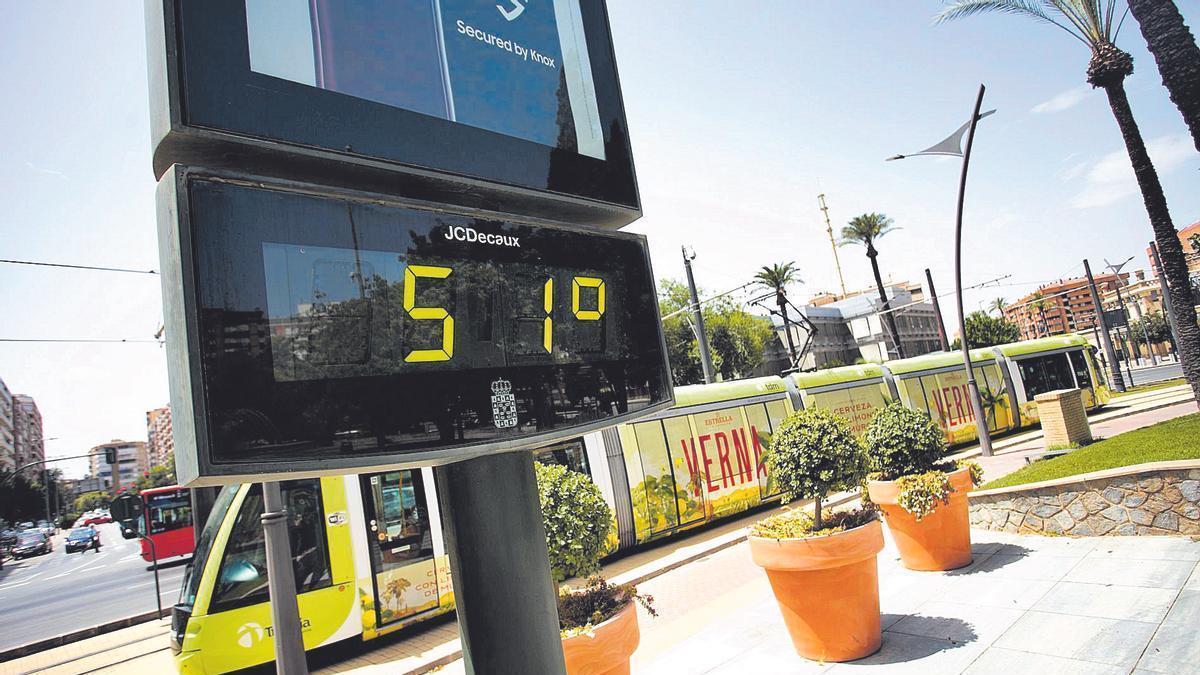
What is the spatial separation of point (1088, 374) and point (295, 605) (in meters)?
29.3

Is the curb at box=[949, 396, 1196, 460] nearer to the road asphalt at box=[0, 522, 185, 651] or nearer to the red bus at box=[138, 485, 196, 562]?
the road asphalt at box=[0, 522, 185, 651]

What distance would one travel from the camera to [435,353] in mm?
1688

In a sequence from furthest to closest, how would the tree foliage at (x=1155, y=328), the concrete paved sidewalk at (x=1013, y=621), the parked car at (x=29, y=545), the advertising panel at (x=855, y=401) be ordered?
the tree foliage at (x=1155, y=328), the parked car at (x=29, y=545), the advertising panel at (x=855, y=401), the concrete paved sidewalk at (x=1013, y=621)

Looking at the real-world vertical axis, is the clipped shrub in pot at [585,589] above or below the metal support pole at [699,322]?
below

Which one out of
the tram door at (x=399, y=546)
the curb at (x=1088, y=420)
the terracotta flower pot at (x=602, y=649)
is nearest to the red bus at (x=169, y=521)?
the tram door at (x=399, y=546)

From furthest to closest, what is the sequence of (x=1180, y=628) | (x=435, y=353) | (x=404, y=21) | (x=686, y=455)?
(x=686, y=455), (x=1180, y=628), (x=404, y=21), (x=435, y=353)

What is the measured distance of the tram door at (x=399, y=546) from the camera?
8.15 meters

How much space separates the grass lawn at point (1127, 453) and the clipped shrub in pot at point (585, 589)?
6605mm

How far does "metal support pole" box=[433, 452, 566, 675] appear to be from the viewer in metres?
1.91

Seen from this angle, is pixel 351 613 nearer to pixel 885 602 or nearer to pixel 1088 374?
pixel 885 602

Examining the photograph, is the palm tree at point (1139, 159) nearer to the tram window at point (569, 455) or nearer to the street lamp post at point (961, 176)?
the street lamp post at point (961, 176)

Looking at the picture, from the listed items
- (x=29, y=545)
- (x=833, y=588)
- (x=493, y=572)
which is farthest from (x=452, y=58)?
(x=29, y=545)

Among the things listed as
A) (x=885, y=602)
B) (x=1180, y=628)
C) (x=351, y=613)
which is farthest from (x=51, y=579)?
(x=1180, y=628)

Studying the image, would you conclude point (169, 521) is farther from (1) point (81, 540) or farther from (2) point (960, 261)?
(2) point (960, 261)
